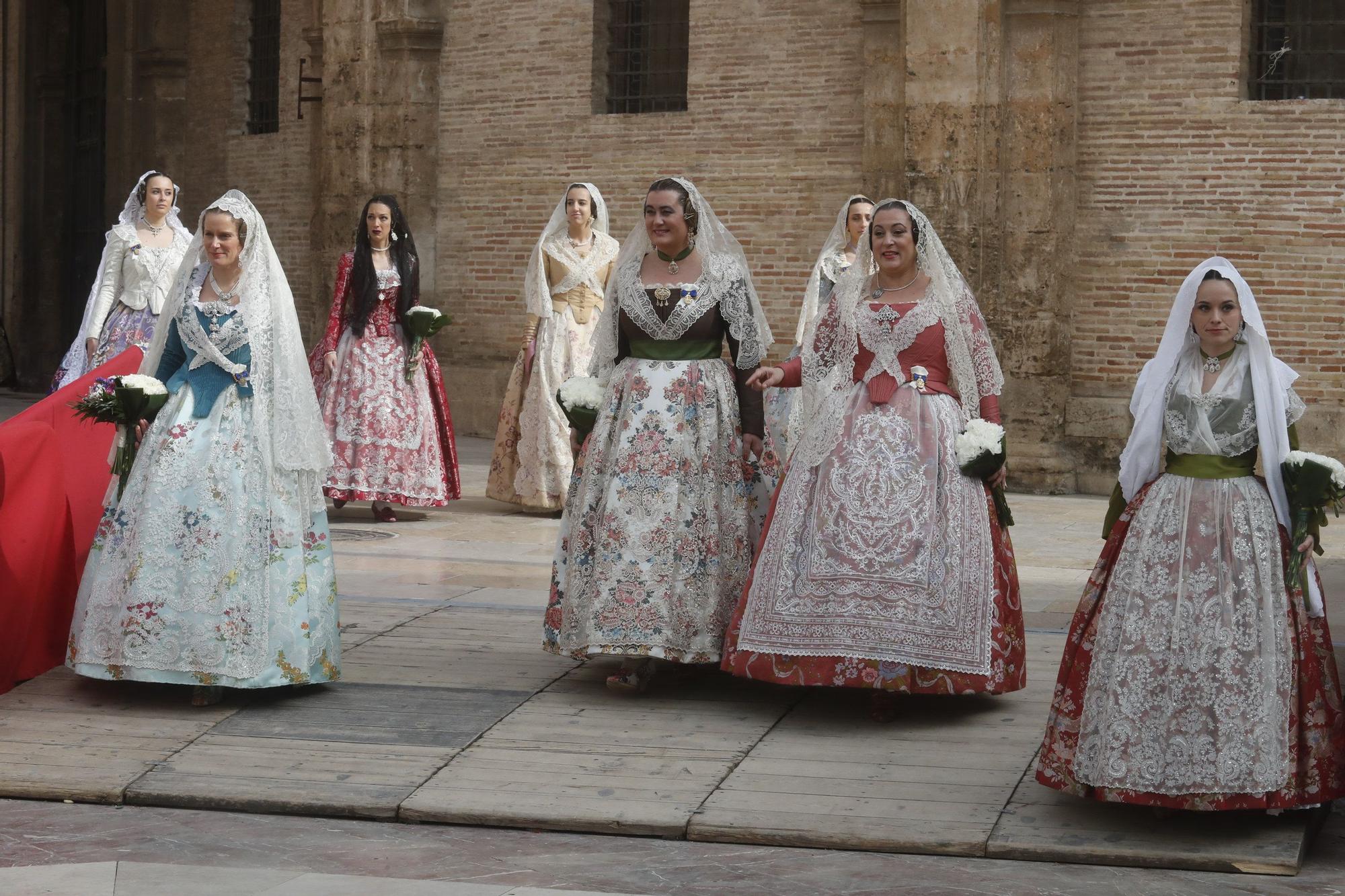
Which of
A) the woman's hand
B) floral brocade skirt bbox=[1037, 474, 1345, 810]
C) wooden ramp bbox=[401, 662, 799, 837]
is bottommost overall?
wooden ramp bbox=[401, 662, 799, 837]

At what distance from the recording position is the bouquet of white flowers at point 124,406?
622 centimetres

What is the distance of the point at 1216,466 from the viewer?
5020 millimetres

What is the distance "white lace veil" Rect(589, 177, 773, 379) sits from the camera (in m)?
6.55

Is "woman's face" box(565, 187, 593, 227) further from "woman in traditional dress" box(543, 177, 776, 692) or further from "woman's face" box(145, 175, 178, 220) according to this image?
"woman in traditional dress" box(543, 177, 776, 692)

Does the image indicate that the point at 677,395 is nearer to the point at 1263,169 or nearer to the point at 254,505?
the point at 254,505

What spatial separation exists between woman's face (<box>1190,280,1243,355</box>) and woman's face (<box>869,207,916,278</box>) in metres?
1.33

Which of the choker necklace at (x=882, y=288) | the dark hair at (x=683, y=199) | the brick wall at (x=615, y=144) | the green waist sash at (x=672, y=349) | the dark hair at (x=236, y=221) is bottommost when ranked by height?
the green waist sash at (x=672, y=349)

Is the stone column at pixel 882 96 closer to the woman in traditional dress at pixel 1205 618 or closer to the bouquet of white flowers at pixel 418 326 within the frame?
the bouquet of white flowers at pixel 418 326

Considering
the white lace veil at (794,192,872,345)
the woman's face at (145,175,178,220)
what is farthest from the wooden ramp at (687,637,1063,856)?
the woman's face at (145,175,178,220)

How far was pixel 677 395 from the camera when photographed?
21.2ft

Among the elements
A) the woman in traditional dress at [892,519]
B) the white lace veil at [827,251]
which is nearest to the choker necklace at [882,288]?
the woman in traditional dress at [892,519]

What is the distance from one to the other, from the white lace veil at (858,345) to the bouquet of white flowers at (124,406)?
216 centimetres

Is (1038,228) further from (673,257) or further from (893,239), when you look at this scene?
(893,239)

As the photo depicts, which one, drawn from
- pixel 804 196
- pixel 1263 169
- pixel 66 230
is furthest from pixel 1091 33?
pixel 66 230
